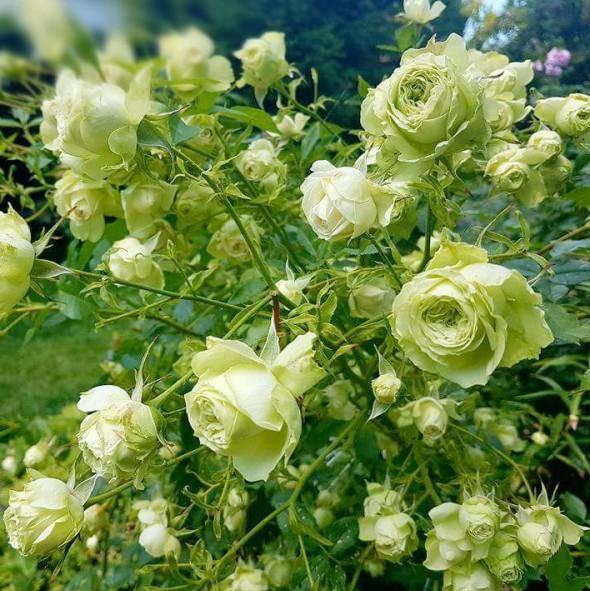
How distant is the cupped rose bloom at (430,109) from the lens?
0.69 meters

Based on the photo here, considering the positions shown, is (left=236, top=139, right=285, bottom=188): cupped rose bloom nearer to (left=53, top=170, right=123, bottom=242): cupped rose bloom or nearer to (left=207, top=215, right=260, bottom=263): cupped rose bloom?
(left=207, top=215, right=260, bottom=263): cupped rose bloom

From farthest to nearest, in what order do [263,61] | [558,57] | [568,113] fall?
1. [558,57]
2. [263,61]
3. [568,113]

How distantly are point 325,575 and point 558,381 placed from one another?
1.00m

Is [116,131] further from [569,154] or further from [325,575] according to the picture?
[569,154]

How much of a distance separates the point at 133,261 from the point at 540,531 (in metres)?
0.64

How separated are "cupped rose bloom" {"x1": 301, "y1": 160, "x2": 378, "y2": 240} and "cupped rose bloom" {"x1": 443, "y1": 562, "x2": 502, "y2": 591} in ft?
1.51

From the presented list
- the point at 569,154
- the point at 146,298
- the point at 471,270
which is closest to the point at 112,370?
the point at 146,298

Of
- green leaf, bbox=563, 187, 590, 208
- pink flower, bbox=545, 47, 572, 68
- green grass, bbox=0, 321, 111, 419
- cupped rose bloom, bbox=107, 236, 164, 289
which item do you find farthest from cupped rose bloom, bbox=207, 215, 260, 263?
green grass, bbox=0, 321, 111, 419

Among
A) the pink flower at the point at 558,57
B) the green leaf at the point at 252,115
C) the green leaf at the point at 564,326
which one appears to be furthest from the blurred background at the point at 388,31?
the green leaf at the point at 564,326

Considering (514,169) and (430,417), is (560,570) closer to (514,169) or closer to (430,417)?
(430,417)

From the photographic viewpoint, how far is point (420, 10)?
47.4 inches

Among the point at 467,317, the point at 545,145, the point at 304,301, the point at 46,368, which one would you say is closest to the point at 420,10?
the point at 545,145

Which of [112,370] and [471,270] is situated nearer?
[471,270]

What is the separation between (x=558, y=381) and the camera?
1756 millimetres
